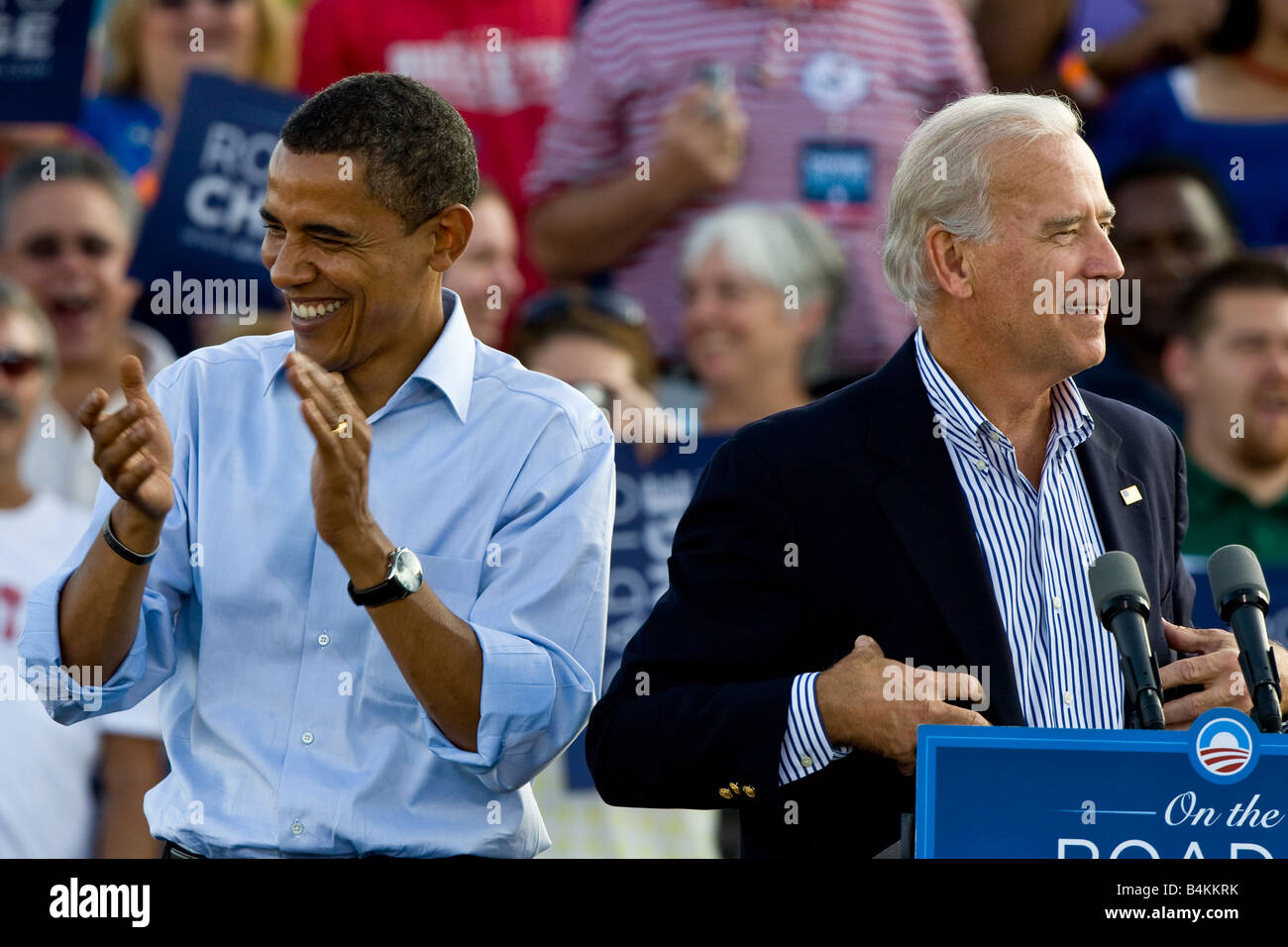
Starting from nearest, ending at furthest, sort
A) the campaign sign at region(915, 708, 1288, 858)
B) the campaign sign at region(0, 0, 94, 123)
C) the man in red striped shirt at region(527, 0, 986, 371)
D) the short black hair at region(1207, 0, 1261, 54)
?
1. the campaign sign at region(915, 708, 1288, 858)
2. the man in red striped shirt at region(527, 0, 986, 371)
3. the campaign sign at region(0, 0, 94, 123)
4. the short black hair at region(1207, 0, 1261, 54)

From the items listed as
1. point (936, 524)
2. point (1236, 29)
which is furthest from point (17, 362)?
point (1236, 29)

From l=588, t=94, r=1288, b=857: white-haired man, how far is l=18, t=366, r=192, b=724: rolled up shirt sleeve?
684mm

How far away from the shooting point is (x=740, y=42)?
573 cm

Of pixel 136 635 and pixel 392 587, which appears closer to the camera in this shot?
pixel 392 587

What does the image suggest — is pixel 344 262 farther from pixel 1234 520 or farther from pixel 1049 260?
pixel 1234 520

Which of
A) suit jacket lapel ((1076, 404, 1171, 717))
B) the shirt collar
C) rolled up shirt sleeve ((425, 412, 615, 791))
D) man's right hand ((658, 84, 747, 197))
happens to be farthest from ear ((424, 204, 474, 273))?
man's right hand ((658, 84, 747, 197))

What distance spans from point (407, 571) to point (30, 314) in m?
3.23

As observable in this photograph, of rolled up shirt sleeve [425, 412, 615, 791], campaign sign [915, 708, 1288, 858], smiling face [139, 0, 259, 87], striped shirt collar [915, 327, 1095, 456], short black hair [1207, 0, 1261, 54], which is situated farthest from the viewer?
smiling face [139, 0, 259, 87]

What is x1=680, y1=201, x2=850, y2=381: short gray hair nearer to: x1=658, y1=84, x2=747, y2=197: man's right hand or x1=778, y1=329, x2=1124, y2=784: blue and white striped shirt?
x1=658, y1=84, x2=747, y2=197: man's right hand

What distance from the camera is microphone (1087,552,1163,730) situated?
2.44 m

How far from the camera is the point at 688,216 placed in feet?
19.1
